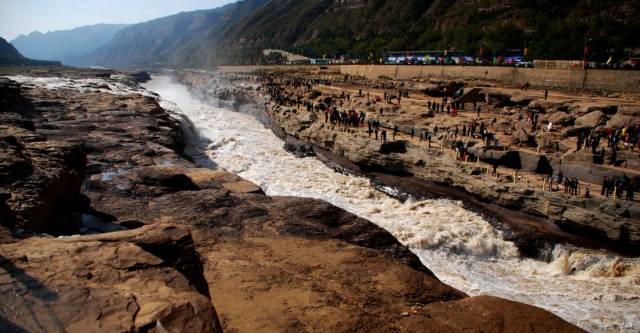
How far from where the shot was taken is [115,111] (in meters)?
32.3

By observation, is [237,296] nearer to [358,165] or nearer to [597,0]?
[358,165]

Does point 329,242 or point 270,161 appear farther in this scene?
point 270,161

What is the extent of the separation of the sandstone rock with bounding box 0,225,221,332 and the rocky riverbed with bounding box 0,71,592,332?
2 centimetres

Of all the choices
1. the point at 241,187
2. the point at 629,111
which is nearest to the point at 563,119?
the point at 629,111

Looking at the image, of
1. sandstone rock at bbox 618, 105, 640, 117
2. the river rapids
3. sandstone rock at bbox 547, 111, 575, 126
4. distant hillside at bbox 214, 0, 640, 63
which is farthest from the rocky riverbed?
distant hillside at bbox 214, 0, 640, 63

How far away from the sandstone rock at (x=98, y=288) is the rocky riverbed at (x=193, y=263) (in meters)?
0.02

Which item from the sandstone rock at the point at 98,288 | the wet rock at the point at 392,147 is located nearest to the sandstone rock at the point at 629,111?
the wet rock at the point at 392,147

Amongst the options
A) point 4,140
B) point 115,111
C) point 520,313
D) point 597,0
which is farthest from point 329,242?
point 597,0

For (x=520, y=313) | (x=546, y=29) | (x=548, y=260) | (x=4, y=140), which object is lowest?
(x=548, y=260)

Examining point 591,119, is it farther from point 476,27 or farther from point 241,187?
point 476,27

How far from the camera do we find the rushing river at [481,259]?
44.1ft

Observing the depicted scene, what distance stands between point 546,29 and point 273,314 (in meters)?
77.3

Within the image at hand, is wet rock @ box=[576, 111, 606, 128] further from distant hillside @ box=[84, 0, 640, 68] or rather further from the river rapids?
distant hillside @ box=[84, 0, 640, 68]

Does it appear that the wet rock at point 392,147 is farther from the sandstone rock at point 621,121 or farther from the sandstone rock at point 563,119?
the sandstone rock at point 621,121
